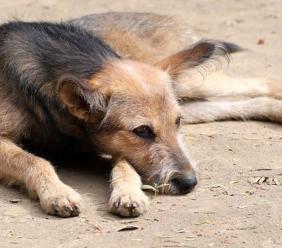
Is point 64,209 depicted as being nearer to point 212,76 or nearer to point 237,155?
point 237,155

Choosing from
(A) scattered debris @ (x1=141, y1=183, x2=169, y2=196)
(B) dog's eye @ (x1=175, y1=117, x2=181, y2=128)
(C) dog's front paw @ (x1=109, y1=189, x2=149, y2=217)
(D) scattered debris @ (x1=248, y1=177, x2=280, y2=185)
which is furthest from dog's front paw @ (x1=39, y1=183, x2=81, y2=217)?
(D) scattered debris @ (x1=248, y1=177, x2=280, y2=185)

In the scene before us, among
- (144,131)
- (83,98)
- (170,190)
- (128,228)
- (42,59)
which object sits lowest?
(128,228)

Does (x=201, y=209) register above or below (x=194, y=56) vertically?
below

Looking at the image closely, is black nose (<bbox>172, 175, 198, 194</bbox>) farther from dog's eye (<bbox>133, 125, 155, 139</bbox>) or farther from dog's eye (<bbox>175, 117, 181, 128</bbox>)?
dog's eye (<bbox>175, 117, 181, 128</bbox>)

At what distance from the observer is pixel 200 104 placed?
343 inches

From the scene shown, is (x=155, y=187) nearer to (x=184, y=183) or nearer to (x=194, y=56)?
(x=184, y=183)

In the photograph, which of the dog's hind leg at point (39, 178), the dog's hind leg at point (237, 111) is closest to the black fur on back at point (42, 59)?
the dog's hind leg at point (39, 178)

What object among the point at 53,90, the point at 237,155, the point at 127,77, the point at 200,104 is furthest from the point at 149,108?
the point at 200,104

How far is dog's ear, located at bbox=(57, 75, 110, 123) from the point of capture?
6.29 meters

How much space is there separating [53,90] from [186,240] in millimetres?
1746

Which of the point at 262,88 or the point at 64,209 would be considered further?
the point at 262,88

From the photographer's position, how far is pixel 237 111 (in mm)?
8500

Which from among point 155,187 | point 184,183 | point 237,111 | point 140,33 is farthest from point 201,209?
point 140,33

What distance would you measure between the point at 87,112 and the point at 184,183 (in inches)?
32.8
